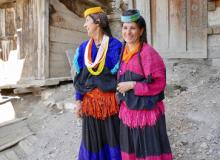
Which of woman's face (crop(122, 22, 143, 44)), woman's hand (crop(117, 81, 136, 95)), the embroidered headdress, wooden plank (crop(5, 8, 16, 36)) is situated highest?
wooden plank (crop(5, 8, 16, 36))

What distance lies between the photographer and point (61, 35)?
6.82 m

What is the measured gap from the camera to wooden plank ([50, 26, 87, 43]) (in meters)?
6.55

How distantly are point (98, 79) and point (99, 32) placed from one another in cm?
44

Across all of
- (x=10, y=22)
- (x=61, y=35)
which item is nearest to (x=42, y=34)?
(x=61, y=35)

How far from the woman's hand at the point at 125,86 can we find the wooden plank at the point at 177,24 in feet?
12.5

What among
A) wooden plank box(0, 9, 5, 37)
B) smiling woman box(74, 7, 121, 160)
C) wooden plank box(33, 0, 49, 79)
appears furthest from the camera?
wooden plank box(0, 9, 5, 37)

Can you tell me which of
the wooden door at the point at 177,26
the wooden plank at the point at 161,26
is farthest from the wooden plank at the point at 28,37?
the wooden plank at the point at 161,26

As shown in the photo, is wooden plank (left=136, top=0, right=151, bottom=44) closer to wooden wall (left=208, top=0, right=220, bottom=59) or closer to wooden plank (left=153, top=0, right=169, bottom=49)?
wooden plank (left=153, top=0, right=169, bottom=49)

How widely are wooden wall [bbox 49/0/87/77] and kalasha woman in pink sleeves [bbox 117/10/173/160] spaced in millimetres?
3983

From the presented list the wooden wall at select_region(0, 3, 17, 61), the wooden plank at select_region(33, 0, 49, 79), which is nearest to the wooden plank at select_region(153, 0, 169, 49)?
the wooden plank at select_region(33, 0, 49, 79)

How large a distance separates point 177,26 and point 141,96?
390cm

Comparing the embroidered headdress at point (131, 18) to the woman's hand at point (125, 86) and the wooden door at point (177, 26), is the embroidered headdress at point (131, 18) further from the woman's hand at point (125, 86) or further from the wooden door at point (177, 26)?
the wooden door at point (177, 26)

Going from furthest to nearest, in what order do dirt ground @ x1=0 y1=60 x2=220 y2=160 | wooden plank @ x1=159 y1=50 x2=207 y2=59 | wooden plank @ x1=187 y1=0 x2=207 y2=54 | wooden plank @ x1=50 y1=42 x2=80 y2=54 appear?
wooden plank @ x1=50 y1=42 x2=80 y2=54
wooden plank @ x1=159 y1=50 x2=207 y2=59
wooden plank @ x1=187 y1=0 x2=207 y2=54
dirt ground @ x1=0 y1=60 x2=220 y2=160

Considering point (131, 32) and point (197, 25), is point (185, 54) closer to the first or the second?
point (197, 25)
